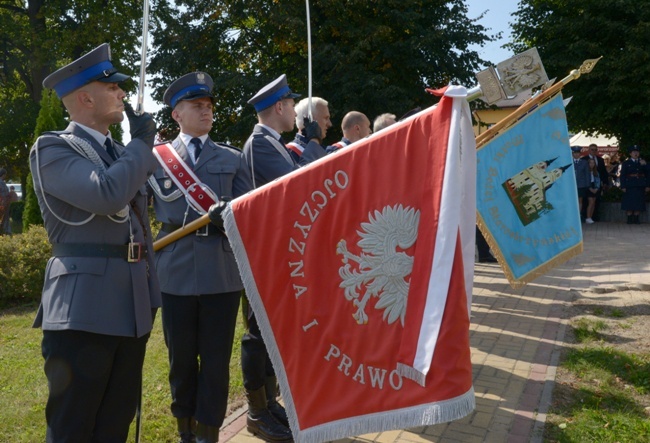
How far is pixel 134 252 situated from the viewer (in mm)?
2689

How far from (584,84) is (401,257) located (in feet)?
A: 69.1

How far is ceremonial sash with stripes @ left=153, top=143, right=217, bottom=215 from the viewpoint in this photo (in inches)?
133

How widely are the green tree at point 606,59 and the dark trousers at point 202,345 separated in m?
19.9

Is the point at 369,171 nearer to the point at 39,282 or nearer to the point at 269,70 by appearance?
the point at 39,282

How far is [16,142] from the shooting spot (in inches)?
1098

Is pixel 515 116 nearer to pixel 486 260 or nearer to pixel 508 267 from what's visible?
pixel 508 267

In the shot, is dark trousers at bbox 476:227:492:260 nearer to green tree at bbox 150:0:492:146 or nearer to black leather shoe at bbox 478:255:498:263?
black leather shoe at bbox 478:255:498:263

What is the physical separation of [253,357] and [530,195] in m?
3.27

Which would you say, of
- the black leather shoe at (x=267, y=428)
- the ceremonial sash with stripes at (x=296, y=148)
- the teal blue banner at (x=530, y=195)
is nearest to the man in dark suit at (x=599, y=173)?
the teal blue banner at (x=530, y=195)

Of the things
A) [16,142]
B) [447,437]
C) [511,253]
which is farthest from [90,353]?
[16,142]

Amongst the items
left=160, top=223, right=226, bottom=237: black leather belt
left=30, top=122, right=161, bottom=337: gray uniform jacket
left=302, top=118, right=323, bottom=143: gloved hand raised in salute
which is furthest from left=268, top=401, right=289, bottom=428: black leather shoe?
left=302, top=118, right=323, bottom=143: gloved hand raised in salute

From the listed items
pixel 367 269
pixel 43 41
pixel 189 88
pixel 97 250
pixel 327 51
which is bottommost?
pixel 367 269

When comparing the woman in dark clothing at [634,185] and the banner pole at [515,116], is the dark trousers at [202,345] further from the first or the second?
the woman in dark clothing at [634,185]

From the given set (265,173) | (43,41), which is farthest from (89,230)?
(43,41)
